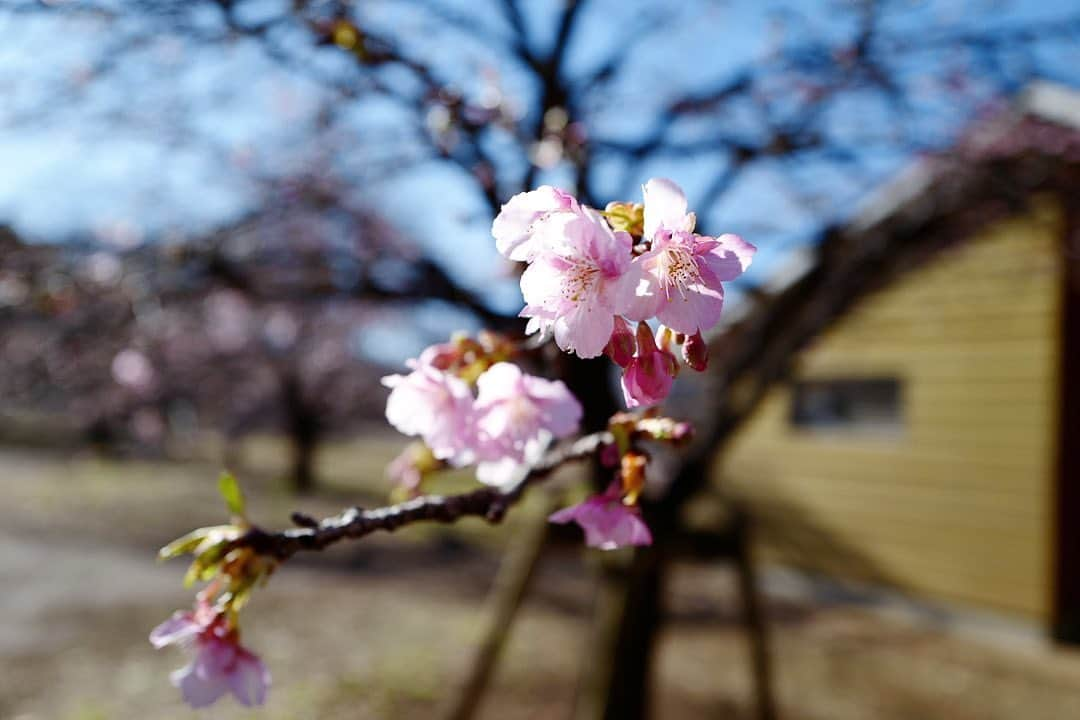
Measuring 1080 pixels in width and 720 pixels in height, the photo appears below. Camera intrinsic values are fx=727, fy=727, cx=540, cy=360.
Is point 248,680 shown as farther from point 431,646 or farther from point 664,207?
point 431,646

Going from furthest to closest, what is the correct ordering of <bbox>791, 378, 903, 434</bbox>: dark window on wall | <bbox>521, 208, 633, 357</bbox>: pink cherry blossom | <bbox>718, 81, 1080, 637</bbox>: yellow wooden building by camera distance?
1. <bbox>791, 378, 903, 434</bbox>: dark window on wall
2. <bbox>718, 81, 1080, 637</bbox>: yellow wooden building
3. <bbox>521, 208, 633, 357</bbox>: pink cherry blossom

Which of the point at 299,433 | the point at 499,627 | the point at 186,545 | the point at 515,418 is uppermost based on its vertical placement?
the point at 515,418

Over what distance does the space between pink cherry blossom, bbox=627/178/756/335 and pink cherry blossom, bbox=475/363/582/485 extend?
1.07 ft

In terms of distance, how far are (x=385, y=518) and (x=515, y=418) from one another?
0.70ft

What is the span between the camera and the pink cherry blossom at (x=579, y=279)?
616 mm

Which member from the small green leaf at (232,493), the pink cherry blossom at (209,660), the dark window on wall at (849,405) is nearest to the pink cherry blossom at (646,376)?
the small green leaf at (232,493)

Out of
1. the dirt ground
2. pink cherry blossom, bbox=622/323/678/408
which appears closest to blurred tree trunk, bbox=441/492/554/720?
the dirt ground

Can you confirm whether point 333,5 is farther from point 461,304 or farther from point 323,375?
point 323,375

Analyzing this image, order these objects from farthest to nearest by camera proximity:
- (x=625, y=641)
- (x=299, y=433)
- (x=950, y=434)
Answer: (x=299, y=433) → (x=950, y=434) → (x=625, y=641)

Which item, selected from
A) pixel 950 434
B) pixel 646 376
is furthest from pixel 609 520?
pixel 950 434

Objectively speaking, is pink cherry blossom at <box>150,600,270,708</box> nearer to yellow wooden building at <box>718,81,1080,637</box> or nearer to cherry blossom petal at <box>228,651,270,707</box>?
cherry blossom petal at <box>228,651,270,707</box>

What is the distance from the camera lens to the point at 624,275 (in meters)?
0.60

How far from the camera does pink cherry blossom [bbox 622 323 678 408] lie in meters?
0.66

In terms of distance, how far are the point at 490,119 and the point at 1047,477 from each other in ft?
19.2
